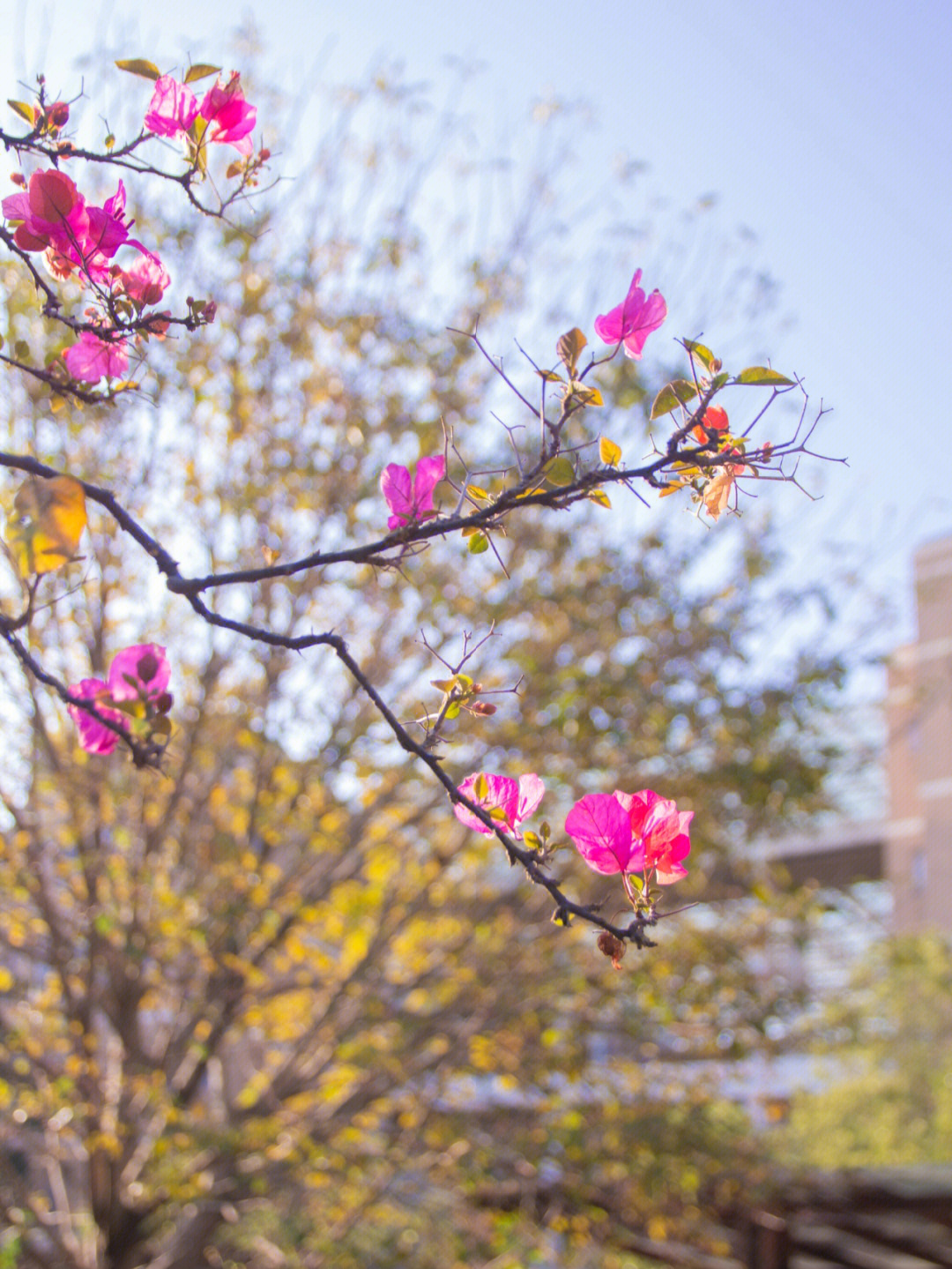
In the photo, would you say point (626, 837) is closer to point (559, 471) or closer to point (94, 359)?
point (559, 471)

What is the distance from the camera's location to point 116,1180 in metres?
3.70

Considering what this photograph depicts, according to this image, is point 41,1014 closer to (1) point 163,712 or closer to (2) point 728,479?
(1) point 163,712

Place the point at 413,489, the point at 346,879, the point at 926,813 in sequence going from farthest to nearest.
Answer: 1. the point at 926,813
2. the point at 346,879
3. the point at 413,489

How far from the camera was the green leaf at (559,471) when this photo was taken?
991mm

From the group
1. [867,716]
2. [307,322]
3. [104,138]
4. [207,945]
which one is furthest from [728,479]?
[867,716]

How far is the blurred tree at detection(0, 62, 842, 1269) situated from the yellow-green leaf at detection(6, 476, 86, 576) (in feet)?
8.37

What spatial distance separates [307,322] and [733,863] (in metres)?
2.43

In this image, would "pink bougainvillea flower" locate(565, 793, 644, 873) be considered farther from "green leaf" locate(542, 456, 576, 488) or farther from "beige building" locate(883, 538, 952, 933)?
"beige building" locate(883, 538, 952, 933)

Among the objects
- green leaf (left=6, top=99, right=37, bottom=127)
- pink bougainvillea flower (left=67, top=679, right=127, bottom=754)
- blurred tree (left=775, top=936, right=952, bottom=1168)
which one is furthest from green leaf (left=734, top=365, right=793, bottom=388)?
blurred tree (left=775, top=936, right=952, bottom=1168)

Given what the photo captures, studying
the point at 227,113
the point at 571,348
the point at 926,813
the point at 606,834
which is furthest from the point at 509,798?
the point at 926,813

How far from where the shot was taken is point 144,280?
1.21 metres

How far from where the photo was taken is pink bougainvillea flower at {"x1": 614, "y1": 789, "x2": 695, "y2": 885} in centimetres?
98

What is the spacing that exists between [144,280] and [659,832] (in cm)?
77

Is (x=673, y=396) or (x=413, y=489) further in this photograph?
(x=413, y=489)
